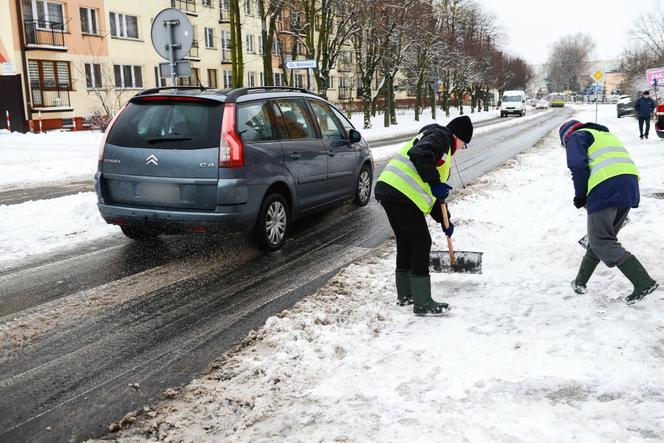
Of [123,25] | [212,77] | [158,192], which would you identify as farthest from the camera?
[212,77]

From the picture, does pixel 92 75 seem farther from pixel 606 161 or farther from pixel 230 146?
pixel 606 161

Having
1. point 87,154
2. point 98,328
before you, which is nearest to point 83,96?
point 87,154

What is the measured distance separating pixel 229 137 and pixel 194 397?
3.12 metres

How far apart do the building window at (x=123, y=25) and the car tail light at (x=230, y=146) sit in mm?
31175

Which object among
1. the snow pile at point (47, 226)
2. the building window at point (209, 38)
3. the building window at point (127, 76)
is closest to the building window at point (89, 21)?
the building window at point (127, 76)

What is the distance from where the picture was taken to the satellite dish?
1082 cm

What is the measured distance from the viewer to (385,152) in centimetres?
1795

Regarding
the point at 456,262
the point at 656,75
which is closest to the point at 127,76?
the point at 656,75

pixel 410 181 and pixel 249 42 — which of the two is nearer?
pixel 410 181

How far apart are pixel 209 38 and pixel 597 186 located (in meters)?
40.6

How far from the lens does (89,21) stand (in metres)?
32.5

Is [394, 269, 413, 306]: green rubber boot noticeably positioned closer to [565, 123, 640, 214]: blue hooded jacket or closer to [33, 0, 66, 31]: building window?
[565, 123, 640, 214]: blue hooded jacket

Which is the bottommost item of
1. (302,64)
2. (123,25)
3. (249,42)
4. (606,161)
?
(606,161)

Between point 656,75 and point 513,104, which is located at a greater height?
point 656,75
